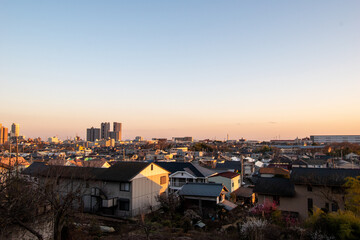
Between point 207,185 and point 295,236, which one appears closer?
point 295,236

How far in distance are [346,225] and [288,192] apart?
334 inches

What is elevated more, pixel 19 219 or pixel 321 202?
pixel 19 219

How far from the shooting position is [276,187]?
18734 millimetres

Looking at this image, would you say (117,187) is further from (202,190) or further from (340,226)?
(340,226)

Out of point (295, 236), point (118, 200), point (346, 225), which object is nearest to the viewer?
point (346, 225)

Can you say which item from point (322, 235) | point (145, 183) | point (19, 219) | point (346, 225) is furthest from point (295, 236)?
point (145, 183)

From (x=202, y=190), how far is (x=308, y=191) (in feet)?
25.8

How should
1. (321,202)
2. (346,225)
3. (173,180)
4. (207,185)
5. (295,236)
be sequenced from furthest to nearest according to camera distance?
1. (173,180)
2. (207,185)
3. (321,202)
4. (295,236)
5. (346,225)

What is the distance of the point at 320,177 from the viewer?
17422mm

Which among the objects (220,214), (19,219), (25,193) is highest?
(25,193)

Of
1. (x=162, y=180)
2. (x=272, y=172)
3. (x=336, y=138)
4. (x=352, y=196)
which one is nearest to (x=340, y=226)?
(x=352, y=196)

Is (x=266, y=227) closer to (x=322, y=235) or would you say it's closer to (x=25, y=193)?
(x=322, y=235)


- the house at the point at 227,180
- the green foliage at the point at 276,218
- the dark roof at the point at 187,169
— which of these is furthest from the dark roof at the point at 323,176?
the dark roof at the point at 187,169

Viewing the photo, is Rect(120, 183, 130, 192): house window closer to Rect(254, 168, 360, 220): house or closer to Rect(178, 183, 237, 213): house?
Rect(178, 183, 237, 213): house
